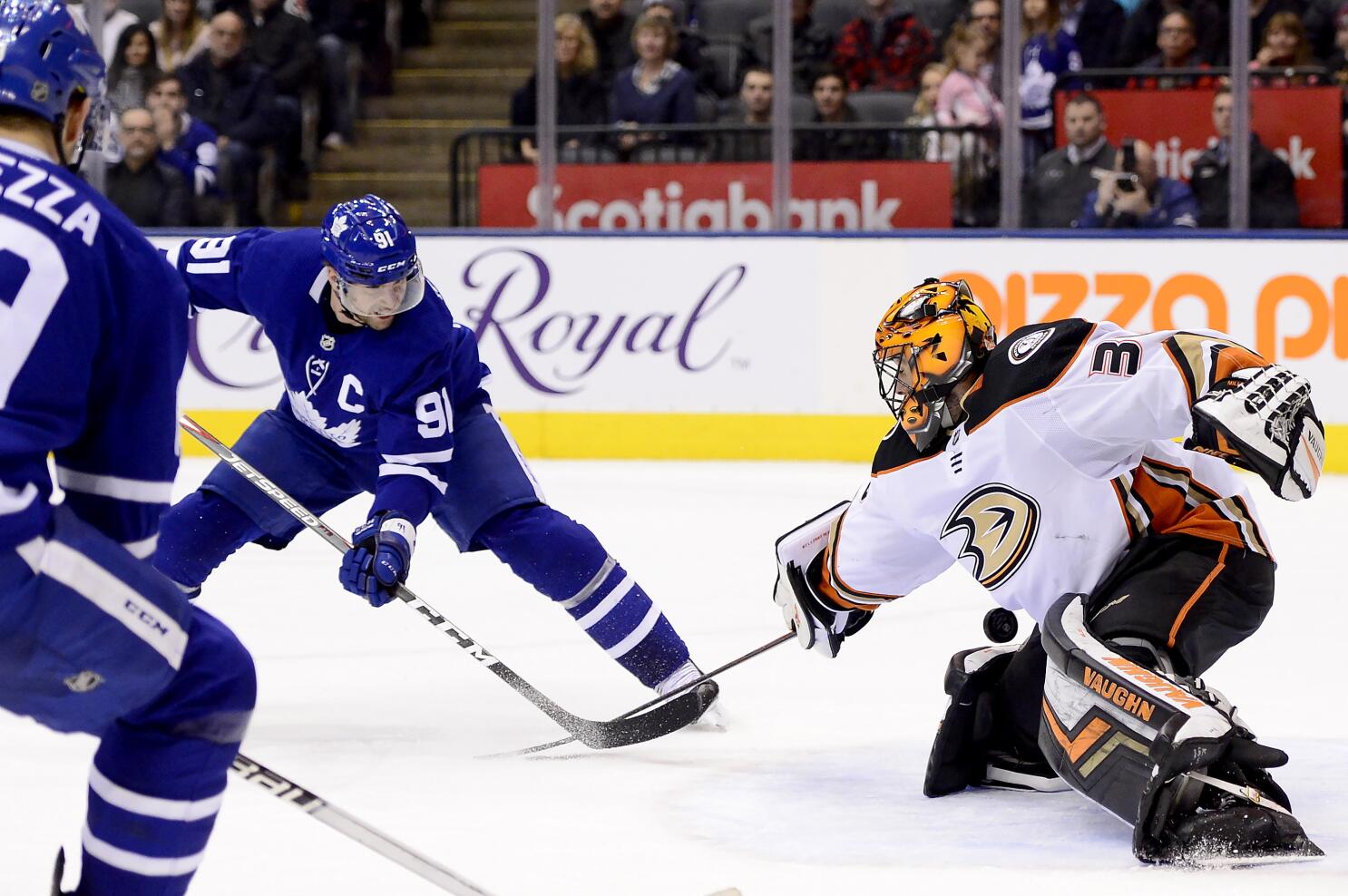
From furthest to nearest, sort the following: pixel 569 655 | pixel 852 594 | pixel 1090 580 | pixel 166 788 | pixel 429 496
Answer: pixel 569 655 < pixel 429 496 < pixel 852 594 < pixel 1090 580 < pixel 166 788

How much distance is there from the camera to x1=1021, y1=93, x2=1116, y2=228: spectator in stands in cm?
652

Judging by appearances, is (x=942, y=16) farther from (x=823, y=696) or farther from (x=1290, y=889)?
(x=1290, y=889)

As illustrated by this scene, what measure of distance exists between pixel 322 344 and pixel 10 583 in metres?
1.74

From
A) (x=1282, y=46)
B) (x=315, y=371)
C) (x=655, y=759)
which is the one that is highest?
(x=1282, y=46)

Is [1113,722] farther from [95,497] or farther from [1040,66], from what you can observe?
[1040,66]

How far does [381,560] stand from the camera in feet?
10.1

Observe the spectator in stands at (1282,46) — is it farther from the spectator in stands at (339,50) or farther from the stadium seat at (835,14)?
the spectator in stands at (339,50)

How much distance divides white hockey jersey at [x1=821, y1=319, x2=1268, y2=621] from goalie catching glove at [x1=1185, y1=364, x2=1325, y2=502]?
5 cm

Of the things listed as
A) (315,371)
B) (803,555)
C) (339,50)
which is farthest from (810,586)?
(339,50)

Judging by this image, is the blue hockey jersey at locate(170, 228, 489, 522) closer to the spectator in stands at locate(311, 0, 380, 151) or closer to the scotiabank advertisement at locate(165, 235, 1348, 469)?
the scotiabank advertisement at locate(165, 235, 1348, 469)

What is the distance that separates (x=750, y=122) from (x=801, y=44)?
33 cm

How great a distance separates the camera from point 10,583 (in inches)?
63.7

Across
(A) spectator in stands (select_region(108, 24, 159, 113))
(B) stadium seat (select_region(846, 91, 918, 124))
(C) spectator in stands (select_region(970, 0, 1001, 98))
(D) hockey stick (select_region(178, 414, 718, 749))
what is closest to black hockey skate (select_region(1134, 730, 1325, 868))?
(D) hockey stick (select_region(178, 414, 718, 749))

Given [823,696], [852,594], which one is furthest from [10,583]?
[823,696]
